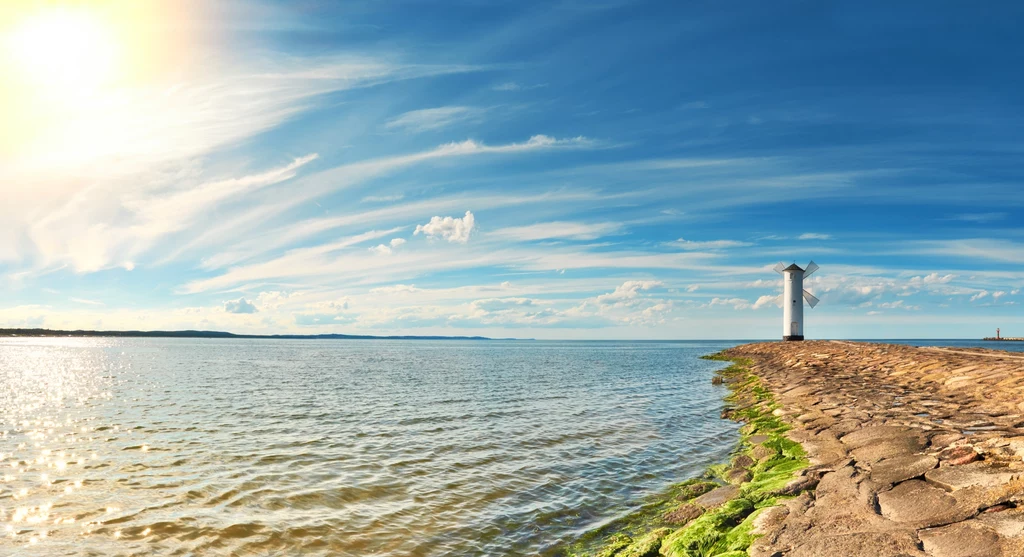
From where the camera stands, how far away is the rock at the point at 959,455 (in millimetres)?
8562

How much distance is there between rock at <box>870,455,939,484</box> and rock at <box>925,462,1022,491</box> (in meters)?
0.27

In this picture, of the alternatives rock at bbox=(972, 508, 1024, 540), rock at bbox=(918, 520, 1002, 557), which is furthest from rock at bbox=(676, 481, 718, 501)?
rock at bbox=(972, 508, 1024, 540)

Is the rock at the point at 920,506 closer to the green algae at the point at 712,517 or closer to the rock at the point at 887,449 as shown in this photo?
A: the green algae at the point at 712,517

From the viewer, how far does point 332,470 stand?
46.6ft

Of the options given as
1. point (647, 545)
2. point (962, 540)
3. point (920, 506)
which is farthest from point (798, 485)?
point (962, 540)

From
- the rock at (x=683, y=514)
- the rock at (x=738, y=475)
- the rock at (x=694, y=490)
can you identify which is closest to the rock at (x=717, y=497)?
→ the rock at (x=683, y=514)

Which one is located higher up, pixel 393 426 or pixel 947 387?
pixel 947 387

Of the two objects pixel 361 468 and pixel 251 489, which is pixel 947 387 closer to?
pixel 361 468

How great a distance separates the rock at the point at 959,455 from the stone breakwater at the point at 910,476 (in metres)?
0.02

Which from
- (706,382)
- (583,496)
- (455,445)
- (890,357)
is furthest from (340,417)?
(890,357)

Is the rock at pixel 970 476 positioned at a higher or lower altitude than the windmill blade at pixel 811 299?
lower

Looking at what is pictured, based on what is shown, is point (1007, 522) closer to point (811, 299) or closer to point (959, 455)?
point (959, 455)

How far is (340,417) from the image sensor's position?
75.1ft

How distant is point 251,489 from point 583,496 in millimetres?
7775
